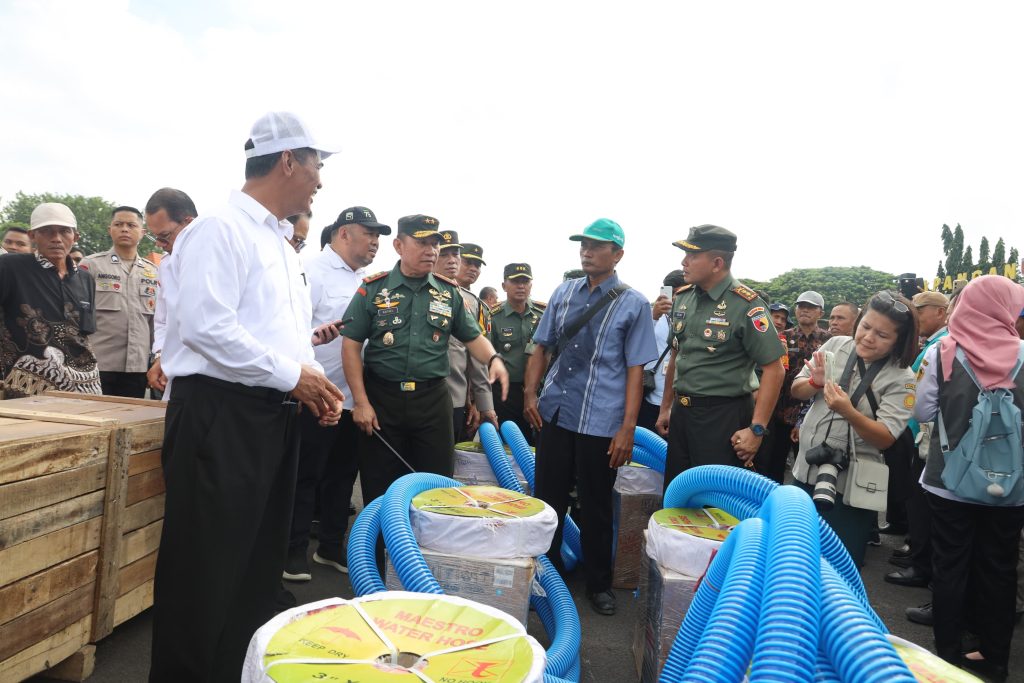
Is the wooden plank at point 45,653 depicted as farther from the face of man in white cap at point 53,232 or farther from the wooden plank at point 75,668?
the face of man in white cap at point 53,232

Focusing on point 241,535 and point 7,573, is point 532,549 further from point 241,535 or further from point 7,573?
point 7,573

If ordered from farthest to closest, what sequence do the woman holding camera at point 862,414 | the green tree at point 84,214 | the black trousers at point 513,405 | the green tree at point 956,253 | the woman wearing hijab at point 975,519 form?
the green tree at point 956,253 → the green tree at point 84,214 → the black trousers at point 513,405 → the woman holding camera at point 862,414 → the woman wearing hijab at point 975,519

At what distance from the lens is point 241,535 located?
6.46 ft

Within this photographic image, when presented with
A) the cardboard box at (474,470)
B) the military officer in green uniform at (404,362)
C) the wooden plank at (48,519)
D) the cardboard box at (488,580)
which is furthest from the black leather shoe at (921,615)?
the wooden plank at (48,519)

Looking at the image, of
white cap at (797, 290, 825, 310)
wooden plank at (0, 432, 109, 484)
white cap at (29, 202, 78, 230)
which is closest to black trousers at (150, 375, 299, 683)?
wooden plank at (0, 432, 109, 484)

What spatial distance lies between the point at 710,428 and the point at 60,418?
2.88 metres

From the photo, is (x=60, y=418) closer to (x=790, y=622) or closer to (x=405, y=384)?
(x=405, y=384)

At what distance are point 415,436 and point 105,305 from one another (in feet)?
8.99

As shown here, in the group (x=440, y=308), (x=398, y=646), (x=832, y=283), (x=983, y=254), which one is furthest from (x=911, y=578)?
(x=983, y=254)

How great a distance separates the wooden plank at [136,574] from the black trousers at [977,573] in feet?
11.5

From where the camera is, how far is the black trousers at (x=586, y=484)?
356 cm

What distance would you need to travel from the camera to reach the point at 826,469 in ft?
10.4

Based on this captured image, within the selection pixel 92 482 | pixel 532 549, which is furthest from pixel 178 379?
pixel 532 549

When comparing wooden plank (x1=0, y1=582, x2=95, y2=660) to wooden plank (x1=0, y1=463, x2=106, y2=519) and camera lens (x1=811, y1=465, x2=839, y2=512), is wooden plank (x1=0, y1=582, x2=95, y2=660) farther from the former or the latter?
camera lens (x1=811, y1=465, x2=839, y2=512)
